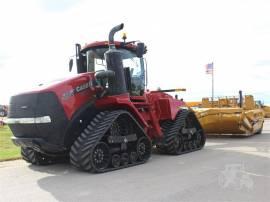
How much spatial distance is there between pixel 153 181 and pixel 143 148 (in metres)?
2.40

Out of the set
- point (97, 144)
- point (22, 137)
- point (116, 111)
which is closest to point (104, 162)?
point (97, 144)

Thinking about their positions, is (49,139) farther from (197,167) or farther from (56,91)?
(197,167)

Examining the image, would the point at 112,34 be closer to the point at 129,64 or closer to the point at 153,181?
the point at 129,64

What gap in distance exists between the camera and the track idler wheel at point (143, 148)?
373 inches

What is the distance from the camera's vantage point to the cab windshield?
32.2ft

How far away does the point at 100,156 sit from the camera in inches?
328

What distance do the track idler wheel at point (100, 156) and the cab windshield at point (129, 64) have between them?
2092 millimetres

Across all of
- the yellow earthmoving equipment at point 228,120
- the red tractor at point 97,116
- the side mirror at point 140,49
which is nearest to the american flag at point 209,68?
the yellow earthmoving equipment at point 228,120

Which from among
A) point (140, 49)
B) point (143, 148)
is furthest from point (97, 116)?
point (140, 49)

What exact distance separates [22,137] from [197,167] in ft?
12.4

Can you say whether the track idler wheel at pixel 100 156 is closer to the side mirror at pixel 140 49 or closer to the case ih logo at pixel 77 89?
the case ih logo at pixel 77 89

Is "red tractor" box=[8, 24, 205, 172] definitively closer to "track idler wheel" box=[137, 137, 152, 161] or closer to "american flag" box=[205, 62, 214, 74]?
"track idler wheel" box=[137, 137, 152, 161]

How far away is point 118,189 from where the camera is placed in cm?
668

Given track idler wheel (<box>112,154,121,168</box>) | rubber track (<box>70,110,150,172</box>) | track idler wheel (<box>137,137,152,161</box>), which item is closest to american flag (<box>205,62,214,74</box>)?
track idler wheel (<box>137,137,152,161</box>)
